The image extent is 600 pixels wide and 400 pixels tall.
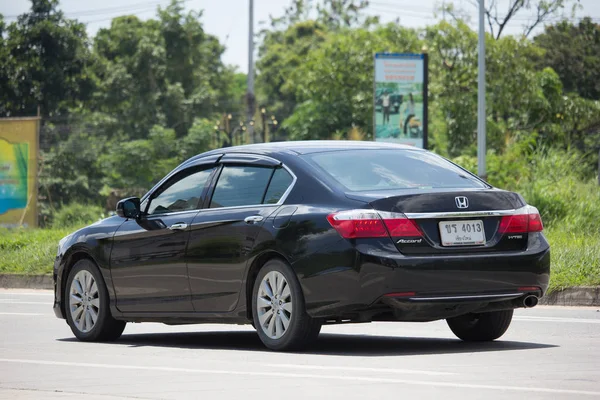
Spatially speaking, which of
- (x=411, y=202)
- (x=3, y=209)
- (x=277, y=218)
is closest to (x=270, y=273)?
(x=277, y=218)

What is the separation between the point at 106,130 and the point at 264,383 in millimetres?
64696

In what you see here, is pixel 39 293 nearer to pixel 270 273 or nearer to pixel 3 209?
pixel 270 273

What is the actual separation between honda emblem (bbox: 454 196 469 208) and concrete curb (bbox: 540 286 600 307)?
238 inches

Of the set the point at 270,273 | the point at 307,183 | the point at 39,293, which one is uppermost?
the point at 307,183

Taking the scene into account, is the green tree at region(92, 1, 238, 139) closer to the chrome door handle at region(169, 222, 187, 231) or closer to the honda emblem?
the chrome door handle at region(169, 222, 187, 231)

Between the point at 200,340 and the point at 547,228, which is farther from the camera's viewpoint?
the point at 547,228

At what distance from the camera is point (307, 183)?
9.34 m

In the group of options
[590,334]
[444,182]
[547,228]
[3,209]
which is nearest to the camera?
[444,182]

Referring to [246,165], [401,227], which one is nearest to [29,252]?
[246,165]

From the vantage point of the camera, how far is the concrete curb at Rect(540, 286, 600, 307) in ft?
48.1

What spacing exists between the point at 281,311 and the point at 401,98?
24.1m

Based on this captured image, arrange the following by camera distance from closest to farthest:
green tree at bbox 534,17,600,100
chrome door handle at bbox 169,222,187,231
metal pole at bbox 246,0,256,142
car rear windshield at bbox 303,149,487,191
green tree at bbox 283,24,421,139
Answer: car rear windshield at bbox 303,149,487,191, chrome door handle at bbox 169,222,187,231, metal pole at bbox 246,0,256,142, green tree at bbox 283,24,421,139, green tree at bbox 534,17,600,100

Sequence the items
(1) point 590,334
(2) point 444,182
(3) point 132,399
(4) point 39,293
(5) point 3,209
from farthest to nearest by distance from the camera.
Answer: (5) point 3,209, (4) point 39,293, (1) point 590,334, (2) point 444,182, (3) point 132,399

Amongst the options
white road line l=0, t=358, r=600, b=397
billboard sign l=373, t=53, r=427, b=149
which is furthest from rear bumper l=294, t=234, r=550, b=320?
billboard sign l=373, t=53, r=427, b=149
